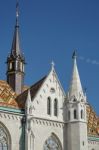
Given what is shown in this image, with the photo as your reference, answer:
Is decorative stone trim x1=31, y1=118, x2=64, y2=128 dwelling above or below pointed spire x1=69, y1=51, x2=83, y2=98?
below

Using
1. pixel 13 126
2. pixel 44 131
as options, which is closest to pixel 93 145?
pixel 44 131

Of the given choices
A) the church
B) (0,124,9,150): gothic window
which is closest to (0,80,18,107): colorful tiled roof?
the church

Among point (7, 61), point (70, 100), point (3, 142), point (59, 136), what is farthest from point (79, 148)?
point (7, 61)

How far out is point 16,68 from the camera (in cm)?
5356

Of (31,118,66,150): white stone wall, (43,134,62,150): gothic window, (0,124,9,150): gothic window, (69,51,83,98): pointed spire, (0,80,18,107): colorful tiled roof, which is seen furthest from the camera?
(69,51,83,98): pointed spire

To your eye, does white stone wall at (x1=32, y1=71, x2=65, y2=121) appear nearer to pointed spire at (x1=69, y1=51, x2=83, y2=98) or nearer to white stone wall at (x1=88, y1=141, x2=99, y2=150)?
pointed spire at (x1=69, y1=51, x2=83, y2=98)

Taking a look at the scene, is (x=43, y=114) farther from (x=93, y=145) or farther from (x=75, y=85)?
(x=93, y=145)

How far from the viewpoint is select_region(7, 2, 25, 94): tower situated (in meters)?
52.5

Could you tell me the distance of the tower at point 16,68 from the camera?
172ft

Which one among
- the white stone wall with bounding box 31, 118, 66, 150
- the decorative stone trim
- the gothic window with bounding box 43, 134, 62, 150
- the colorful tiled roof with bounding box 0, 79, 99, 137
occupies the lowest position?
the gothic window with bounding box 43, 134, 62, 150

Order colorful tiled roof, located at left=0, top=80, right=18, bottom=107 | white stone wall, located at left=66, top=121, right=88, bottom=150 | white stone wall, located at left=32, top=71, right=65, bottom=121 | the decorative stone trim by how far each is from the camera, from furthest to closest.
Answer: white stone wall, located at left=66, top=121, right=88, bottom=150 → white stone wall, located at left=32, top=71, right=65, bottom=121 → the decorative stone trim → colorful tiled roof, located at left=0, top=80, right=18, bottom=107

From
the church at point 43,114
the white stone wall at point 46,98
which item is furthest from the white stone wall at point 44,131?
the white stone wall at point 46,98

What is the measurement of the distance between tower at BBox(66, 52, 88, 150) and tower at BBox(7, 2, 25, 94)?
6.05m

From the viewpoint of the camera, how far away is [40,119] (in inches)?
1885
